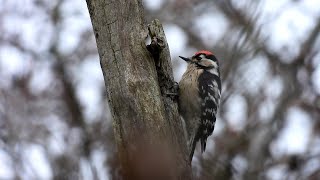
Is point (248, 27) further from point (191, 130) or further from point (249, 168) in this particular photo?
point (249, 168)

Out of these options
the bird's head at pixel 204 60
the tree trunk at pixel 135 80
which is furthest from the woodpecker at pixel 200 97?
the tree trunk at pixel 135 80

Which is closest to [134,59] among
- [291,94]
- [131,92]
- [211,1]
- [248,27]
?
[131,92]

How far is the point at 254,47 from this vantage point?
5.34m

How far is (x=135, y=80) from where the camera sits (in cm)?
400

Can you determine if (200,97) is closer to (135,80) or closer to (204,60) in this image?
(204,60)

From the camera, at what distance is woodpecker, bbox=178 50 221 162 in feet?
18.4

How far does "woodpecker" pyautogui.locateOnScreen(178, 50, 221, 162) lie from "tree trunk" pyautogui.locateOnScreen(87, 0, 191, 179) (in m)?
1.15

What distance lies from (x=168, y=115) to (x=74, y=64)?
415 cm

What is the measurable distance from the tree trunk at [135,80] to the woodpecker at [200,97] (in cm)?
115

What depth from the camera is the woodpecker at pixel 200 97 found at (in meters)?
5.59

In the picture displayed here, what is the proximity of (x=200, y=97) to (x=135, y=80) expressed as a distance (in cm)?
193

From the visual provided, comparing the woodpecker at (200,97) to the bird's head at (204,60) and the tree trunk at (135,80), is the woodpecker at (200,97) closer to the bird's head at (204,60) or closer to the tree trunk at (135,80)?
the bird's head at (204,60)

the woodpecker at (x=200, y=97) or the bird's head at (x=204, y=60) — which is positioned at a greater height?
the bird's head at (x=204, y=60)

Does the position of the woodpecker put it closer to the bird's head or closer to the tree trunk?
the bird's head
